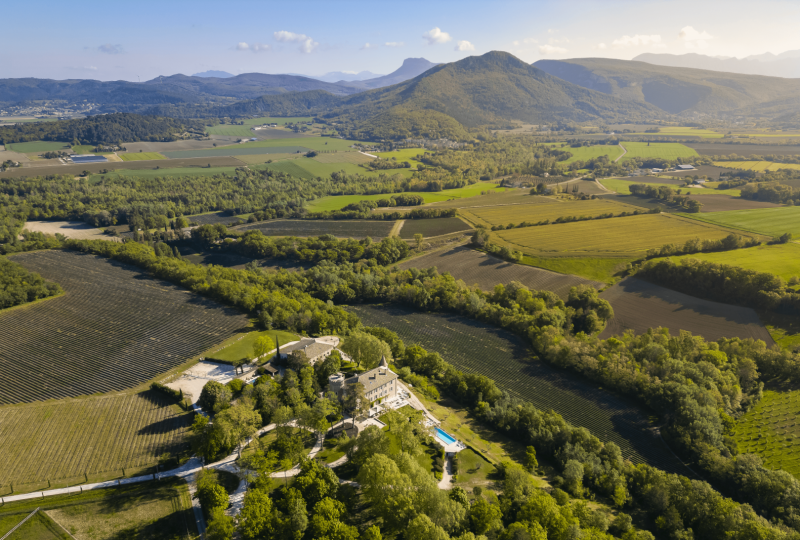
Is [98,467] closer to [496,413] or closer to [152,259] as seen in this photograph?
[496,413]

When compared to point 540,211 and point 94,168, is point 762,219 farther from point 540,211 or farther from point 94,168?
point 94,168

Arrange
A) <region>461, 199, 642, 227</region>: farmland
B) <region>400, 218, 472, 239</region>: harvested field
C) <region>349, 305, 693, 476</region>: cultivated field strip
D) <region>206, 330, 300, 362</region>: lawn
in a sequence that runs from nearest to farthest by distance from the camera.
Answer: <region>349, 305, 693, 476</region>: cultivated field strip, <region>206, 330, 300, 362</region>: lawn, <region>400, 218, 472, 239</region>: harvested field, <region>461, 199, 642, 227</region>: farmland

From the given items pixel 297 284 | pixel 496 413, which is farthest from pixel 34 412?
pixel 496 413

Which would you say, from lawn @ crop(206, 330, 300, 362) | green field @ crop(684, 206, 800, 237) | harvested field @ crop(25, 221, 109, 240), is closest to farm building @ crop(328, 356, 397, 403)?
lawn @ crop(206, 330, 300, 362)

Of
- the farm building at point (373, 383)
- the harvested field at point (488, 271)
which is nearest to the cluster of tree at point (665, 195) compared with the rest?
the harvested field at point (488, 271)

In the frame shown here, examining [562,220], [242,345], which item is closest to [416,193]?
[562,220]

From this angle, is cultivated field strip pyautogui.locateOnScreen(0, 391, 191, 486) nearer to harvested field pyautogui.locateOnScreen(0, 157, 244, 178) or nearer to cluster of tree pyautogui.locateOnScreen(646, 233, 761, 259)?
cluster of tree pyautogui.locateOnScreen(646, 233, 761, 259)
